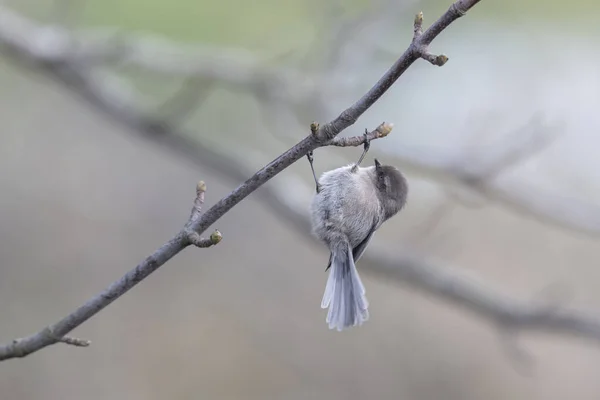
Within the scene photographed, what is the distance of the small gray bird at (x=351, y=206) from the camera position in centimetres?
260

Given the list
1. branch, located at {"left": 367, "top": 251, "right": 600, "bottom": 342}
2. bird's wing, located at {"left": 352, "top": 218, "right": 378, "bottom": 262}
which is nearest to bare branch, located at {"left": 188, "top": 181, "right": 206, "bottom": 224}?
bird's wing, located at {"left": 352, "top": 218, "right": 378, "bottom": 262}

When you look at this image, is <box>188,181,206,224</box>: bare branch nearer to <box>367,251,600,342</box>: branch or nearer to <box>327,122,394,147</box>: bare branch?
<box>327,122,394,147</box>: bare branch

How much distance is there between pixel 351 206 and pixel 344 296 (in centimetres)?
44

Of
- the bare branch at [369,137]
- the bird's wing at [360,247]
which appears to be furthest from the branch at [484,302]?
the bare branch at [369,137]

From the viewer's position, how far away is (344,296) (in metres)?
2.31

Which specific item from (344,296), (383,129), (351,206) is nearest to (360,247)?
(351,206)

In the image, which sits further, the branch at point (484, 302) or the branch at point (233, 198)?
the branch at point (484, 302)

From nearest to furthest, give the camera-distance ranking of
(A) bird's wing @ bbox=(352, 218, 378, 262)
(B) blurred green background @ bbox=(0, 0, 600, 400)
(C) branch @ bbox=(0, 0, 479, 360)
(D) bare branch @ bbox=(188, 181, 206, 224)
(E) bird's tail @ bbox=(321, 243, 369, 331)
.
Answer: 1. (C) branch @ bbox=(0, 0, 479, 360)
2. (D) bare branch @ bbox=(188, 181, 206, 224)
3. (E) bird's tail @ bbox=(321, 243, 369, 331)
4. (A) bird's wing @ bbox=(352, 218, 378, 262)
5. (B) blurred green background @ bbox=(0, 0, 600, 400)

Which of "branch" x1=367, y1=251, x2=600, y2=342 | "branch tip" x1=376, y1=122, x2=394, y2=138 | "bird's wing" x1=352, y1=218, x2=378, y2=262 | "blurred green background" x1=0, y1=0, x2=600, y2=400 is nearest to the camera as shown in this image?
"branch tip" x1=376, y1=122, x2=394, y2=138

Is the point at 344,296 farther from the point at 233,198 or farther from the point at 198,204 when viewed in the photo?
the point at 233,198

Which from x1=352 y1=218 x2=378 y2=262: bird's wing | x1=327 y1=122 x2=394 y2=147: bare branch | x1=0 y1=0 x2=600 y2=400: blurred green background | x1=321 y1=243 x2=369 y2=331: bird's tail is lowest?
x1=0 y1=0 x2=600 y2=400: blurred green background

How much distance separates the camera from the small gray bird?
8.54ft

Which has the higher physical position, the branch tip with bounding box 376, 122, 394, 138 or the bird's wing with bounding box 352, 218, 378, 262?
the branch tip with bounding box 376, 122, 394, 138

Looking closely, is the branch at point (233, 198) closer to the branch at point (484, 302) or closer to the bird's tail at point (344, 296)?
the bird's tail at point (344, 296)
